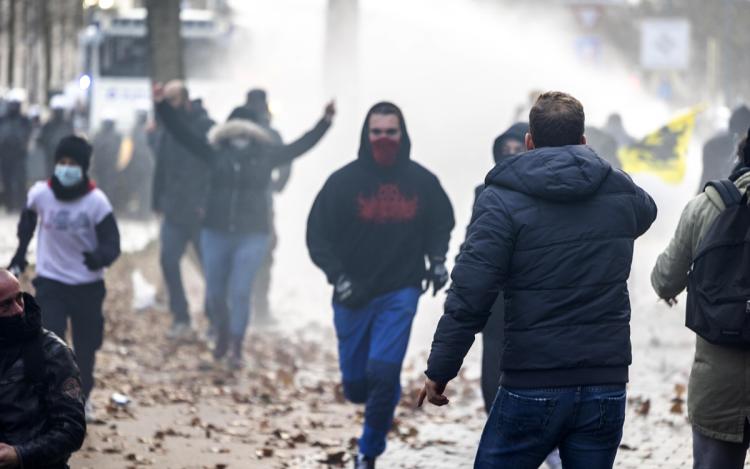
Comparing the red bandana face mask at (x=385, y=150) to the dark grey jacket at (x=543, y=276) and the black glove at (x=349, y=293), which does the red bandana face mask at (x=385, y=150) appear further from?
the dark grey jacket at (x=543, y=276)

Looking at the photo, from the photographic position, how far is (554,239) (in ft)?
17.5

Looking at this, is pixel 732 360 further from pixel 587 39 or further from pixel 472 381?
pixel 587 39

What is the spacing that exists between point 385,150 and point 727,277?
326 centimetres

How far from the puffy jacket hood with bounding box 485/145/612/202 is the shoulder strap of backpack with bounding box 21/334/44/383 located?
5.55 ft

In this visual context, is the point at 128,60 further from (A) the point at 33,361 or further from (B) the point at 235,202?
(A) the point at 33,361

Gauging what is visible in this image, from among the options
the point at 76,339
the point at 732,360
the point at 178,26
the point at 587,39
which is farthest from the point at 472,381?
the point at 587,39

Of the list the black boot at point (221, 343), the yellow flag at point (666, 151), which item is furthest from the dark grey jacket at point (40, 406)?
the yellow flag at point (666, 151)

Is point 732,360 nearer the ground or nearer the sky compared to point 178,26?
nearer the ground

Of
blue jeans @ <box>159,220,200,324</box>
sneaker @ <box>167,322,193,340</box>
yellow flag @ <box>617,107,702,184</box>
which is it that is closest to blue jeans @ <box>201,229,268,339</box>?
sneaker @ <box>167,322,193,340</box>

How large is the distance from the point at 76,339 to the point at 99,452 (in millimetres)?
752

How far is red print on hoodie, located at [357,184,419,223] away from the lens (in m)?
8.49

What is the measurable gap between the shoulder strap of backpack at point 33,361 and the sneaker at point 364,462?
9.88ft

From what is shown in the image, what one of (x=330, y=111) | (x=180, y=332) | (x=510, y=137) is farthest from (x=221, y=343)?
(x=510, y=137)

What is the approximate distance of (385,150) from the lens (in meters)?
8.62
